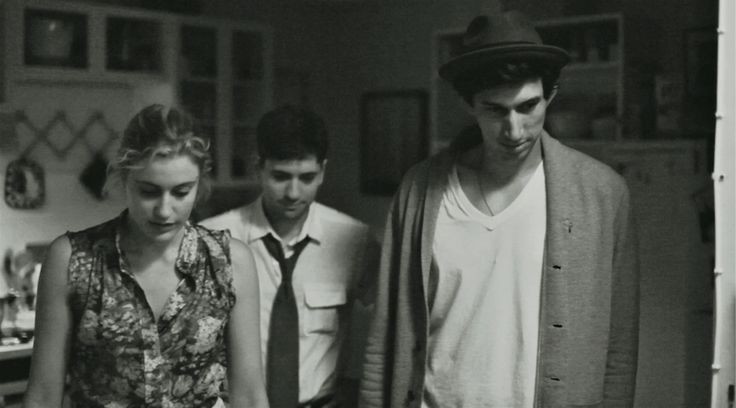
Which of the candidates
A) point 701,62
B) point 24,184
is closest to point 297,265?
point 701,62

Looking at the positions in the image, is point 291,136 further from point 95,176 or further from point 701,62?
point 95,176

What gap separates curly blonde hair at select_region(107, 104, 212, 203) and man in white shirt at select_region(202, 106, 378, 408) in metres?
0.50

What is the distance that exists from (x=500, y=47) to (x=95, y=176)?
108 inches

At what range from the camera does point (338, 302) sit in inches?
97.8

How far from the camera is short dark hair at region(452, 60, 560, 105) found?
1950 millimetres

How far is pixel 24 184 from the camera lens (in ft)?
13.1

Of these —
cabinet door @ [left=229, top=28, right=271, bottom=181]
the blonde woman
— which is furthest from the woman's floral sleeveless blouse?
cabinet door @ [left=229, top=28, right=271, bottom=181]

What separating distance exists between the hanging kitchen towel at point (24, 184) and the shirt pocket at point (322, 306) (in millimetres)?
2049

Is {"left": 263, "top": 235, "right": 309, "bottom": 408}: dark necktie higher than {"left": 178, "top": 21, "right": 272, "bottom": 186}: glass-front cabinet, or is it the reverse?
{"left": 178, "top": 21, "right": 272, "bottom": 186}: glass-front cabinet

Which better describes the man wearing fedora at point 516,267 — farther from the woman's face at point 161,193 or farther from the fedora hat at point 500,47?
the woman's face at point 161,193

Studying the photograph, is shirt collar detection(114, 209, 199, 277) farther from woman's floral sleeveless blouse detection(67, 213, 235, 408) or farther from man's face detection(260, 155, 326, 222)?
man's face detection(260, 155, 326, 222)

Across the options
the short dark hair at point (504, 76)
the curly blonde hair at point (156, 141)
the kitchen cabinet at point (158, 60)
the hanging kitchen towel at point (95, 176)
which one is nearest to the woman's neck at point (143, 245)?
the curly blonde hair at point (156, 141)

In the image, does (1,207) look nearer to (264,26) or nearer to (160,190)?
(264,26)

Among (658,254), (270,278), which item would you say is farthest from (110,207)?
(658,254)
